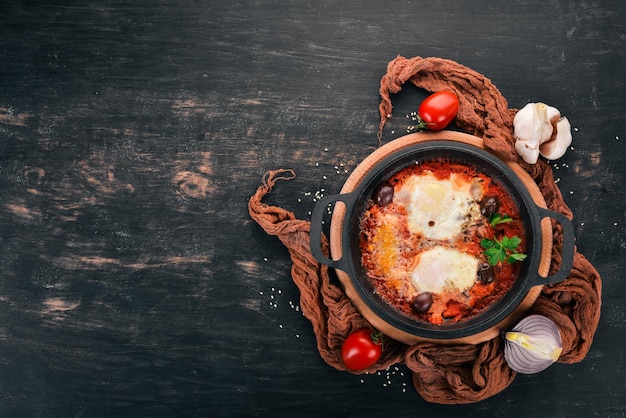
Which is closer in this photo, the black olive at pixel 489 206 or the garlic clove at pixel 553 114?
the black olive at pixel 489 206

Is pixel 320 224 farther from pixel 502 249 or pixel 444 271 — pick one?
pixel 502 249

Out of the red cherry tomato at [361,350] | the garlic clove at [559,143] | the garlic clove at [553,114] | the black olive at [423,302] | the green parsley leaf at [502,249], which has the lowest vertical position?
the red cherry tomato at [361,350]

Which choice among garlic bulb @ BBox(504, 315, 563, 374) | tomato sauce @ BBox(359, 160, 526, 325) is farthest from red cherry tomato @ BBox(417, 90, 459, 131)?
garlic bulb @ BBox(504, 315, 563, 374)

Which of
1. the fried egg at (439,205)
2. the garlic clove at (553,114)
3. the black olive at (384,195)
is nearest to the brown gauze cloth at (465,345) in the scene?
the garlic clove at (553,114)

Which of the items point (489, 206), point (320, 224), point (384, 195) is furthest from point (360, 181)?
point (489, 206)

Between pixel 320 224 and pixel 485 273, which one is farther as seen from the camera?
pixel 485 273

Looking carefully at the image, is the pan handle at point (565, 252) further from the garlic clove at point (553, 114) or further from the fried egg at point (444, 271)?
the garlic clove at point (553, 114)

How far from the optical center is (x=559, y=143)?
2.96m

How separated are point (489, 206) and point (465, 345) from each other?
71 cm

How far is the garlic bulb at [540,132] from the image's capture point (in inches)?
114

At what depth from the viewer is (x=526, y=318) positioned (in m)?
2.91

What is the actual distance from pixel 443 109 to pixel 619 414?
190 cm

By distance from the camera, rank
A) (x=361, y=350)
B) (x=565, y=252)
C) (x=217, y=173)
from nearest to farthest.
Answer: (x=565, y=252)
(x=361, y=350)
(x=217, y=173)

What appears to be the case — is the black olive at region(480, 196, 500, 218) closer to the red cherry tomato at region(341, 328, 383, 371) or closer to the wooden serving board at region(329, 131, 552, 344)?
the wooden serving board at region(329, 131, 552, 344)
